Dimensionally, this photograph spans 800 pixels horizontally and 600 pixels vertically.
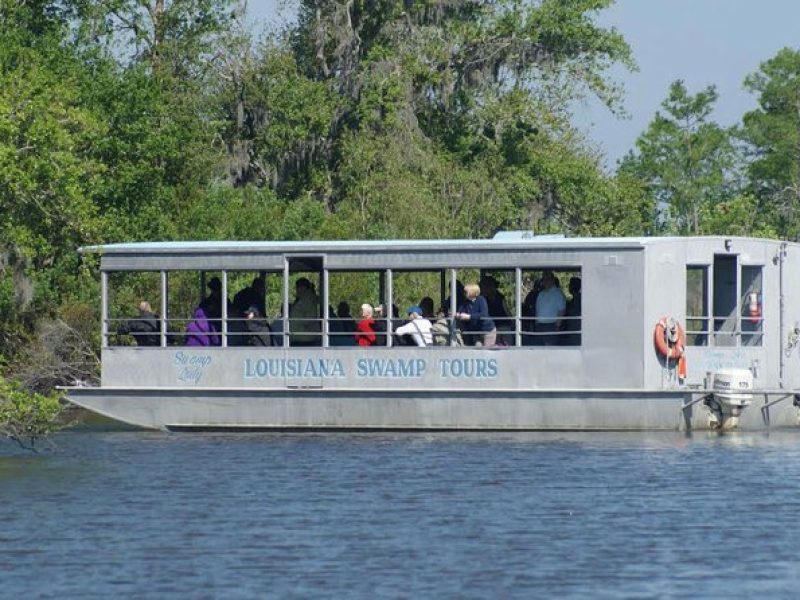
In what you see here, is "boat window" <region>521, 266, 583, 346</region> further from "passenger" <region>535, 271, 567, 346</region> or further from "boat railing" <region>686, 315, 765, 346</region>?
"boat railing" <region>686, 315, 765, 346</region>

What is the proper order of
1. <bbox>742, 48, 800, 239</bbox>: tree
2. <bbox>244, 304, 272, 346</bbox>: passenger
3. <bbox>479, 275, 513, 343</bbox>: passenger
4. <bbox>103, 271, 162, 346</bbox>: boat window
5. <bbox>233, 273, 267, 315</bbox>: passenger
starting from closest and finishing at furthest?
<bbox>479, 275, 513, 343</bbox>: passenger, <bbox>244, 304, 272, 346</bbox>: passenger, <bbox>233, 273, 267, 315</bbox>: passenger, <bbox>103, 271, 162, 346</bbox>: boat window, <bbox>742, 48, 800, 239</bbox>: tree

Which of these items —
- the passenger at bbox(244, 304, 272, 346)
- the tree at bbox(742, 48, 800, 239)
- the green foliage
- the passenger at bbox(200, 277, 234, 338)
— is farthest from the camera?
the tree at bbox(742, 48, 800, 239)

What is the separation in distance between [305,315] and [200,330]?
1.43 m

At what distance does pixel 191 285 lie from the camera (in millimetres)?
38000

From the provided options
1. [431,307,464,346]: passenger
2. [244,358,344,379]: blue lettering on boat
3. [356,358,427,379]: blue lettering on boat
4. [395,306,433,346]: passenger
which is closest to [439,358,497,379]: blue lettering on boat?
[356,358,427,379]: blue lettering on boat

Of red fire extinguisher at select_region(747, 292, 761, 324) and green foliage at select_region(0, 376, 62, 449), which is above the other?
red fire extinguisher at select_region(747, 292, 761, 324)

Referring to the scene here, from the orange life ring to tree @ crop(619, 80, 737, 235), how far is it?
62.1 m

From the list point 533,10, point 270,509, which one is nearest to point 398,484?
point 270,509

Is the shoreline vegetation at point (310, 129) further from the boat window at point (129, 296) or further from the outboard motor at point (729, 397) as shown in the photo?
the outboard motor at point (729, 397)

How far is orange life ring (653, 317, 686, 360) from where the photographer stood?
92.4 ft

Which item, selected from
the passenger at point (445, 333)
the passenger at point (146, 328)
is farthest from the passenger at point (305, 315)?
the passenger at point (146, 328)

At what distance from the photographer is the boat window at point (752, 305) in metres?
29.4

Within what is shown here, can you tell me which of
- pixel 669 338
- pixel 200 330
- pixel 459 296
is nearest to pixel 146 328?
pixel 200 330

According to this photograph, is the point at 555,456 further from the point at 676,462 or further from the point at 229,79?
the point at 229,79
